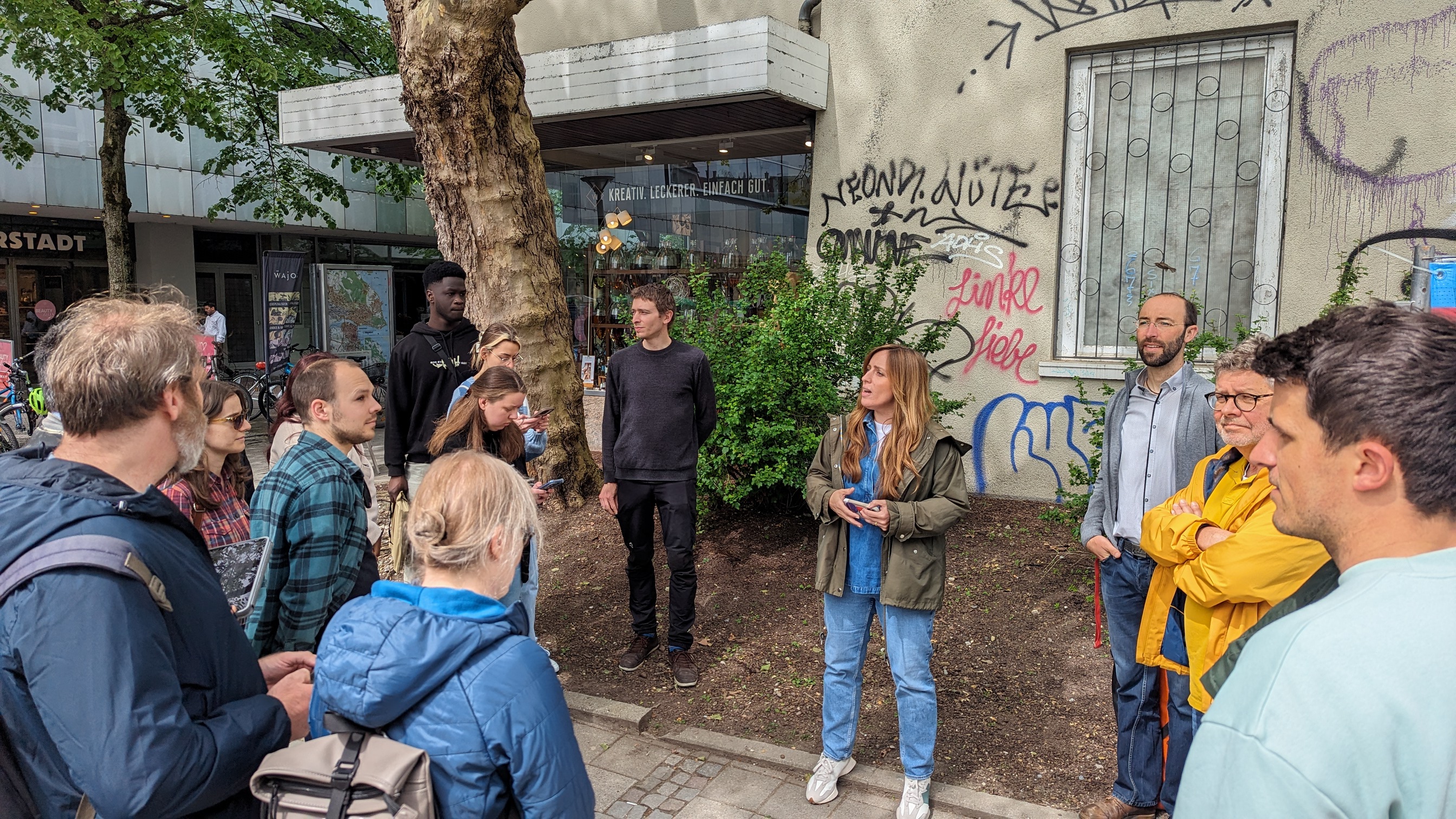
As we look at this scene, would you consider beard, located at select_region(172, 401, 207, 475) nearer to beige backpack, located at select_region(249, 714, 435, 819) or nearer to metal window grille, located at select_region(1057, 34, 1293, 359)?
beige backpack, located at select_region(249, 714, 435, 819)

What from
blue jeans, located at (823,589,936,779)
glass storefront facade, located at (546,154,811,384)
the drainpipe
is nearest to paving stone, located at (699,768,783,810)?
blue jeans, located at (823,589,936,779)

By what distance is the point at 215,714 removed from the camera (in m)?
1.71

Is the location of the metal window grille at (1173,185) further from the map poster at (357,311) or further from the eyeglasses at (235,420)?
the map poster at (357,311)

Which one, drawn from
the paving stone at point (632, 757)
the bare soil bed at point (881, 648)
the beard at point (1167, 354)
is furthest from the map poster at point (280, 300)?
the beard at point (1167, 354)

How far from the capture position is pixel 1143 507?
351 cm

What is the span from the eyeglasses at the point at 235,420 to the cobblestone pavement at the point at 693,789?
2059mm

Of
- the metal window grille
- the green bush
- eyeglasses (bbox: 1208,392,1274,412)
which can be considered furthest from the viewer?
the metal window grille

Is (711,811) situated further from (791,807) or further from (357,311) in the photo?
(357,311)

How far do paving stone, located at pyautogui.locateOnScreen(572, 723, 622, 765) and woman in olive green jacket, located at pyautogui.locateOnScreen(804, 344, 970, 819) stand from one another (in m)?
1.05

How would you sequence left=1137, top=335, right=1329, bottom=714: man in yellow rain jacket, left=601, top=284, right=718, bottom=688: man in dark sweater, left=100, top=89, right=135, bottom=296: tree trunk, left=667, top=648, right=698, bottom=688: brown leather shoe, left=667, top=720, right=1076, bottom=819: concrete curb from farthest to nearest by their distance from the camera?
left=100, top=89, right=135, bottom=296: tree trunk → left=601, top=284, right=718, bottom=688: man in dark sweater → left=667, top=648, right=698, bottom=688: brown leather shoe → left=667, top=720, right=1076, bottom=819: concrete curb → left=1137, top=335, right=1329, bottom=714: man in yellow rain jacket

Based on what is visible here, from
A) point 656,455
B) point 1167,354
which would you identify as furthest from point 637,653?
point 1167,354

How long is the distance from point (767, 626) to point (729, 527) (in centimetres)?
146

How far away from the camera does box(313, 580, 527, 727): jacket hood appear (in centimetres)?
167

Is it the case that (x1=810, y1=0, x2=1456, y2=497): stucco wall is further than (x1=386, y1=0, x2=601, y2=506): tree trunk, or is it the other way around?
(x1=386, y1=0, x2=601, y2=506): tree trunk
